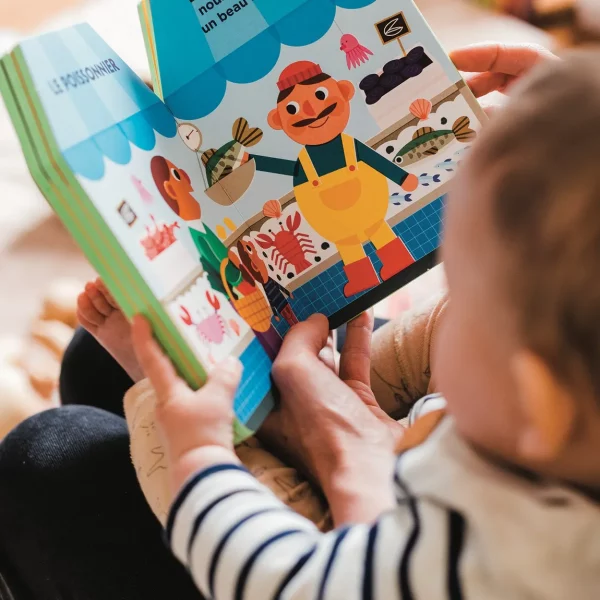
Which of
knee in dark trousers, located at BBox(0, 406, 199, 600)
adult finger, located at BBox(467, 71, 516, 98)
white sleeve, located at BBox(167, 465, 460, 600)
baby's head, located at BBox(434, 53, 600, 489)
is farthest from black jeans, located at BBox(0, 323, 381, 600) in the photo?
adult finger, located at BBox(467, 71, 516, 98)

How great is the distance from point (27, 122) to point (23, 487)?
31 centimetres

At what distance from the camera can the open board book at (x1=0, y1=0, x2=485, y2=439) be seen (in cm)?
44

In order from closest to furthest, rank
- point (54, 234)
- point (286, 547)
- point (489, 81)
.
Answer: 1. point (286, 547)
2. point (489, 81)
3. point (54, 234)

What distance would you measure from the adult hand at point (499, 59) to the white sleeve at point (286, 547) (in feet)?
1.36

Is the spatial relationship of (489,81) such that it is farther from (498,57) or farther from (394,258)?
(394,258)

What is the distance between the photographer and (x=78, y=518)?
53 cm

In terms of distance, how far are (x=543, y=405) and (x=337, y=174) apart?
318mm

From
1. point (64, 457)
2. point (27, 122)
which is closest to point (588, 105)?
point (27, 122)

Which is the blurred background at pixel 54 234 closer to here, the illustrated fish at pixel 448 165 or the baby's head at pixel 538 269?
the illustrated fish at pixel 448 165

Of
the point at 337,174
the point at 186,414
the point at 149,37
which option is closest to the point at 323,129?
the point at 337,174

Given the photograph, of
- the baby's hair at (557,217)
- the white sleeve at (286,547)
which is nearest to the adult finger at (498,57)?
the baby's hair at (557,217)

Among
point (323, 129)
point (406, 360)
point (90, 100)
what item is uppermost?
point (90, 100)

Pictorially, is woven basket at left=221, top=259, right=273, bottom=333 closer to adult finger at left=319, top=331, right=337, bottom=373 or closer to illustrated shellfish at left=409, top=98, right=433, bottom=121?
adult finger at left=319, top=331, right=337, bottom=373

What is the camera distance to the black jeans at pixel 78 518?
0.51 m
